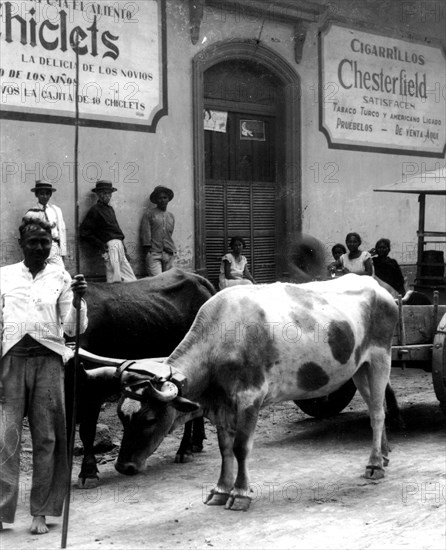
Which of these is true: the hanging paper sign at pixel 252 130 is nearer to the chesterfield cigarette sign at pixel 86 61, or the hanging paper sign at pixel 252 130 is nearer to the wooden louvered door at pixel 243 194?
the wooden louvered door at pixel 243 194

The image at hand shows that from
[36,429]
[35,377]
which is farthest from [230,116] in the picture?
[36,429]

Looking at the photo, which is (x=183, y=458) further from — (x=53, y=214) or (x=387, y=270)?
(x=387, y=270)

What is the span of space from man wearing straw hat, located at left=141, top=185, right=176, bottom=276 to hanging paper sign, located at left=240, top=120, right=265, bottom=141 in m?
2.14

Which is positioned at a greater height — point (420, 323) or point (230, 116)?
point (230, 116)

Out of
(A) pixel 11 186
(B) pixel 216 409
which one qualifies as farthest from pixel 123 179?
(B) pixel 216 409

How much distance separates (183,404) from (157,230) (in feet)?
20.4

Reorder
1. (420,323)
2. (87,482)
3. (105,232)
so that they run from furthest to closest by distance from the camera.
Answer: (105,232)
(420,323)
(87,482)

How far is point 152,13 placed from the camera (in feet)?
38.2

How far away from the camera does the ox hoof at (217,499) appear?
5.89 metres

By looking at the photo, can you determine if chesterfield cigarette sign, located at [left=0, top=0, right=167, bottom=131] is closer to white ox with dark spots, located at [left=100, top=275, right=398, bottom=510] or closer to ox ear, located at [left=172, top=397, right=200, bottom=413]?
white ox with dark spots, located at [left=100, top=275, right=398, bottom=510]

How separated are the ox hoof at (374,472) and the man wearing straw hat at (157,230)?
5.43 metres

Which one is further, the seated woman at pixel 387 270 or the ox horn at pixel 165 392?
the seated woman at pixel 387 270

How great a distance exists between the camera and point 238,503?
5750 millimetres

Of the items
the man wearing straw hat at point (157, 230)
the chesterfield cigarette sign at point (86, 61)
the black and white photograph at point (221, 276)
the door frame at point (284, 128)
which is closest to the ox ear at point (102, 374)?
the black and white photograph at point (221, 276)
